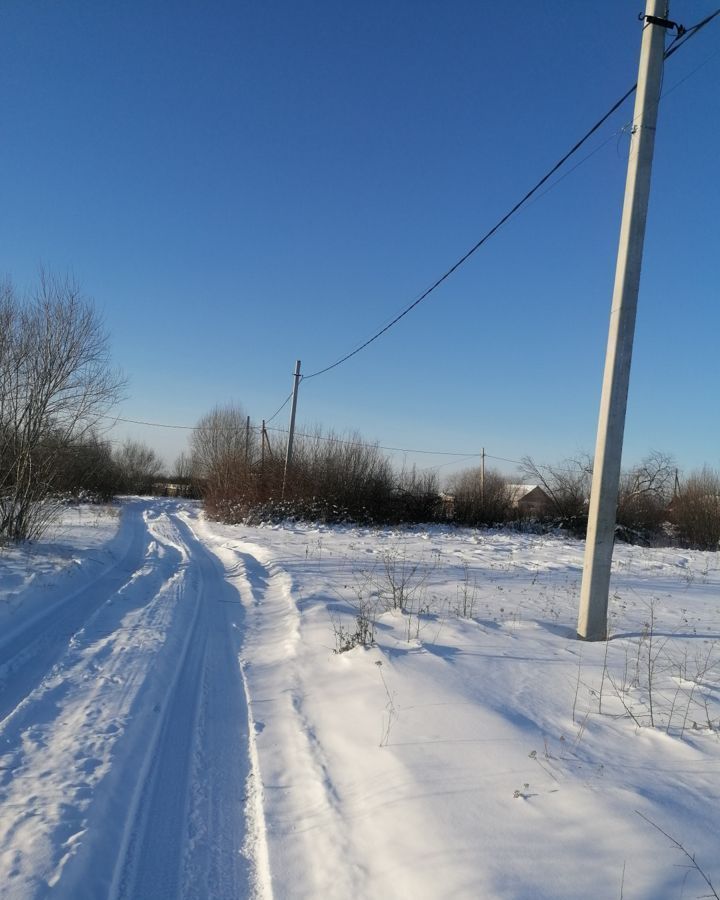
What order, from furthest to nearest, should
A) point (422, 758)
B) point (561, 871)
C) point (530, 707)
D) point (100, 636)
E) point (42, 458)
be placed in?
1. point (42, 458)
2. point (100, 636)
3. point (530, 707)
4. point (422, 758)
5. point (561, 871)

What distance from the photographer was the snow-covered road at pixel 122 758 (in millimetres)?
2672

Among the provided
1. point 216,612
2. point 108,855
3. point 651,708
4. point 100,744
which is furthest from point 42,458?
point 651,708

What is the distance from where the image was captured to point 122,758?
3.68m

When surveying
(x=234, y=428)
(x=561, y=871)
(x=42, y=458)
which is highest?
(x=234, y=428)

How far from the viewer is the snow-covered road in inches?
105

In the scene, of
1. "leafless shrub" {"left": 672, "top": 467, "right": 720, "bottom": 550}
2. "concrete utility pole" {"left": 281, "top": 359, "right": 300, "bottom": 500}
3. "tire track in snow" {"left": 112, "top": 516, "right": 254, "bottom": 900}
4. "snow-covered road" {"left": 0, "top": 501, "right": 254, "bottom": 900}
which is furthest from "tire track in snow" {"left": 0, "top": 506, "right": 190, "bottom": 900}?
"leafless shrub" {"left": 672, "top": 467, "right": 720, "bottom": 550}

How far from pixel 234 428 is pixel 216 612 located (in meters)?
39.9

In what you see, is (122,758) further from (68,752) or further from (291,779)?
(291,779)

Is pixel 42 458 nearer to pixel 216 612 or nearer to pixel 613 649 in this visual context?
pixel 216 612

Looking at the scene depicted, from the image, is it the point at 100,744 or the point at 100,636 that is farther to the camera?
the point at 100,636

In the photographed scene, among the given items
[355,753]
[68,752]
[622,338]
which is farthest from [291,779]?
[622,338]

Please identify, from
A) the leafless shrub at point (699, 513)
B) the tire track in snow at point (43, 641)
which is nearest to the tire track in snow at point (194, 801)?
the tire track in snow at point (43, 641)

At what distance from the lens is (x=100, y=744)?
3.82 meters

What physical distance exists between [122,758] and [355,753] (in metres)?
1.56
